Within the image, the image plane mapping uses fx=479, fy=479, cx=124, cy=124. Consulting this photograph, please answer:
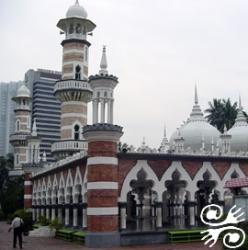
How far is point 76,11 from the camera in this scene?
131 ft

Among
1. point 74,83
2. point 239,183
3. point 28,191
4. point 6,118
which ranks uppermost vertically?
point 6,118

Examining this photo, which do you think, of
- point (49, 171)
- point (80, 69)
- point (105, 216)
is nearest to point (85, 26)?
point (80, 69)

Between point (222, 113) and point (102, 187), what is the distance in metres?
39.9

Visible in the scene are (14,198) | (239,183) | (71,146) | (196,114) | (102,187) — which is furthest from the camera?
(14,198)

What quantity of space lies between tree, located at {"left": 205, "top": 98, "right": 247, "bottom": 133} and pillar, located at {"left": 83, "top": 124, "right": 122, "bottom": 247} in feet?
125

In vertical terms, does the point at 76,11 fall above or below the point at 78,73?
above

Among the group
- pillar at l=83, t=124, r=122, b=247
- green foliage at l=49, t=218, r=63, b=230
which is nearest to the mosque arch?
pillar at l=83, t=124, r=122, b=247

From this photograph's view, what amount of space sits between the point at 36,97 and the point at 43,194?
65.5 metres

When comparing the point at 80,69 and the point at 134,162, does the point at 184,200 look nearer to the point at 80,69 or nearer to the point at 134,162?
the point at 134,162

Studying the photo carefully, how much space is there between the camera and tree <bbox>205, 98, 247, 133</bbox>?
5738 cm

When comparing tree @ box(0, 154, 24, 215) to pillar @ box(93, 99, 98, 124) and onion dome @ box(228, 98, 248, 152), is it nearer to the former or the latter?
onion dome @ box(228, 98, 248, 152)

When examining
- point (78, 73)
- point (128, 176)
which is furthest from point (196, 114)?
point (128, 176)

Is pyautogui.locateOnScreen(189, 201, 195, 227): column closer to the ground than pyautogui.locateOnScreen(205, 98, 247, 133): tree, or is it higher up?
closer to the ground

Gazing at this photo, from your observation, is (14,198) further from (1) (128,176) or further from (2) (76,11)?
(1) (128,176)
